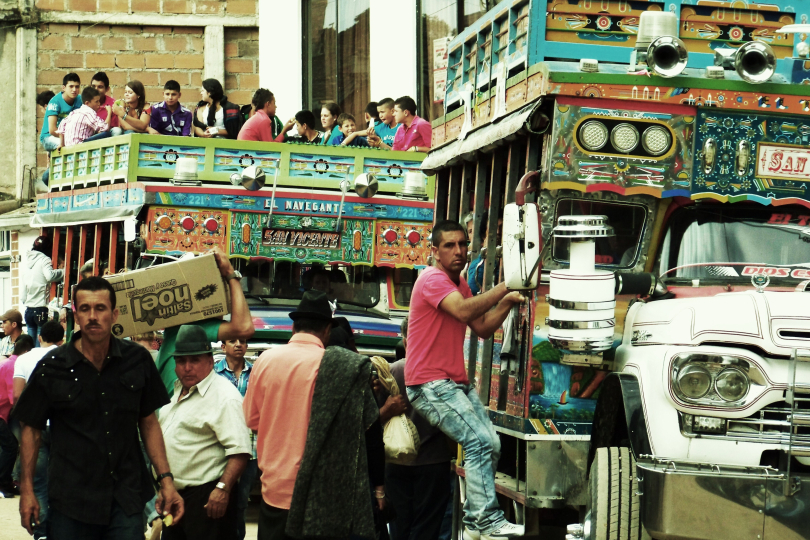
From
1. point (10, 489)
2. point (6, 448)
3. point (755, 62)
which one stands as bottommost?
point (10, 489)

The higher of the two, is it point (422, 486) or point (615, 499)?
point (615, 499)

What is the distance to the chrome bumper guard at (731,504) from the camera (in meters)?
5.79

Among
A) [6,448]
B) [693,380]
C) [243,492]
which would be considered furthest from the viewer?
[6,448]

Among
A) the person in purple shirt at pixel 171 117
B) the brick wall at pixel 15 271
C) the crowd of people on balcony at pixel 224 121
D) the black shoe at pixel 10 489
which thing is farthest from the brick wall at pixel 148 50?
the black shoe at pixel 10 489

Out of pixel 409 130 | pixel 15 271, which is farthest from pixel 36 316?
pixel 409 130

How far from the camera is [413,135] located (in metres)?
Result: 15.9

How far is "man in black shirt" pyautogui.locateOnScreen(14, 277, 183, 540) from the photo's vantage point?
19.8 ft

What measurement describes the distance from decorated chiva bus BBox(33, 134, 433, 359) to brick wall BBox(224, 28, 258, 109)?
1063 cm

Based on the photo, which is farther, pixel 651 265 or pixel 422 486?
pixel 422 486

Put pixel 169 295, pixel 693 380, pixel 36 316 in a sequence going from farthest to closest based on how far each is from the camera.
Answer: pixel 36 316 < pixel 169 295 < pixel 693 380

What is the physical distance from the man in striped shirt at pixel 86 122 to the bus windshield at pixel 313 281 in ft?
13.7

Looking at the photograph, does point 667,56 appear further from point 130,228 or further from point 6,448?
point 6,448

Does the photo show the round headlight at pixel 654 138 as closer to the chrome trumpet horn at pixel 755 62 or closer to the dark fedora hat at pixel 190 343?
the chrome trumpet horn at pixel 755 62

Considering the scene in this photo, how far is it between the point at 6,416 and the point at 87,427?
24.7 feet
